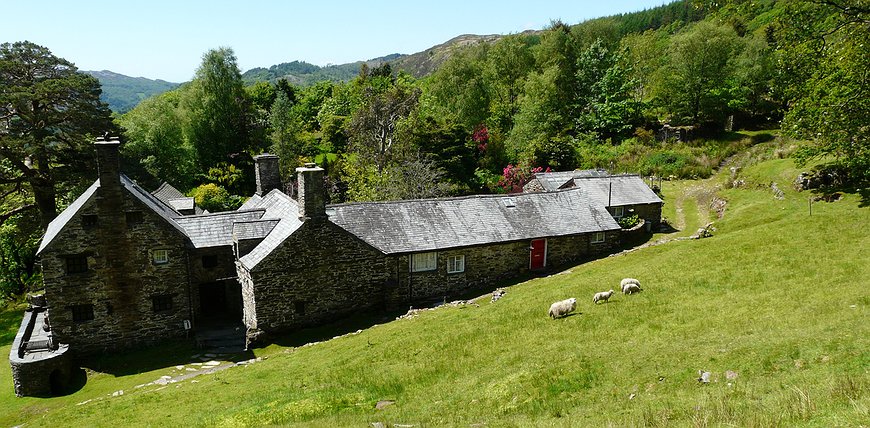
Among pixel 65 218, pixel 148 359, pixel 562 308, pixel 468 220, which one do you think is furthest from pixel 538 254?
pixel 65 218

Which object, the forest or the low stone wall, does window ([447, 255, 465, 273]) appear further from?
the low stone wall

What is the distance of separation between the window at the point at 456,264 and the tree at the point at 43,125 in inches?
1244

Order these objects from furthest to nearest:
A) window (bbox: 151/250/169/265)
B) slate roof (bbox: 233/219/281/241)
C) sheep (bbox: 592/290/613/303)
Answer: slate roof (bbox: 233/219/281/241) → window (bbox: 151/250/169/265) → sheep (bbox: 592/290/613/303)

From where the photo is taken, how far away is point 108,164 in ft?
92.8

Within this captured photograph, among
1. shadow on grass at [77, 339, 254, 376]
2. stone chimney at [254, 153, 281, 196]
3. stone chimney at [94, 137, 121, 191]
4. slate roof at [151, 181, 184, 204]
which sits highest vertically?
stone chimney at [94, 137, 121, 191]

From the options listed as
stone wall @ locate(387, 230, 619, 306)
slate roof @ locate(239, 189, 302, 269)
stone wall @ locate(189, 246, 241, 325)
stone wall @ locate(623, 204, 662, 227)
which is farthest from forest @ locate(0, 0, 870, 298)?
stone wall @ locate(189, 246, 241, 325)

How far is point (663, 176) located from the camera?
194 ft

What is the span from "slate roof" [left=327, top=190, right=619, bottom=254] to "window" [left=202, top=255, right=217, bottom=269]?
7800mm

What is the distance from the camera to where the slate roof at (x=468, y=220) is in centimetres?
3331

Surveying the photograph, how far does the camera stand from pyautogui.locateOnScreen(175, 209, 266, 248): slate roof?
32.3m

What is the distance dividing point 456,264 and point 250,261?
41.9 ft

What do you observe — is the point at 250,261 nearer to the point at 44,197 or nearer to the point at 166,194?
the point at 166,194

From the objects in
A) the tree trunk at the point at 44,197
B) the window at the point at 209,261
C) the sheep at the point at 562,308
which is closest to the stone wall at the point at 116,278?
the window at the point at 209,261

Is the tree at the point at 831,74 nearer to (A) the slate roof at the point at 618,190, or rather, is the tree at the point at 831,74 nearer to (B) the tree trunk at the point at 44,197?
(A) the slate roof at the point at 618,190
